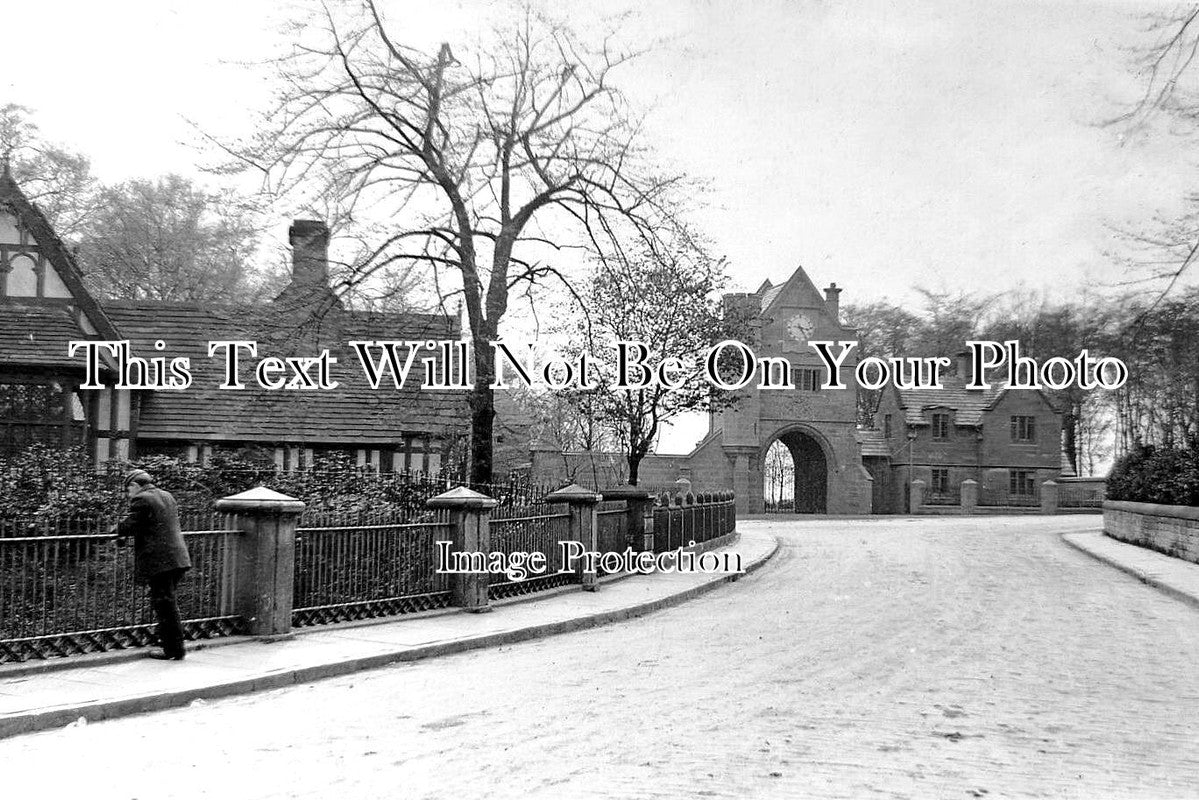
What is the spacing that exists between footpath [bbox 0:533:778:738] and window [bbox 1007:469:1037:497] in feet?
167

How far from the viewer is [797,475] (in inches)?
2269

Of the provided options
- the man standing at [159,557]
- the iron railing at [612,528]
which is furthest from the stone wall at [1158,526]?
the man standing at [159,557]

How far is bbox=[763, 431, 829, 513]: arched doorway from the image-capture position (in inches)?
2191

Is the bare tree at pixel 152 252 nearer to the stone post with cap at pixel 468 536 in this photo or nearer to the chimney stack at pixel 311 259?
the chimney stack at pixel 311 259

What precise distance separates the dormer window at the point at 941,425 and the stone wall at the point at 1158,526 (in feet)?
99.6

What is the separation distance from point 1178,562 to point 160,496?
65.2 feet

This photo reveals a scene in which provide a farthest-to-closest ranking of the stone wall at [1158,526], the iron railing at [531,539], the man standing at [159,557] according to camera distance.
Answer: the stone wall at [1158,526] < the iron railing at [531,539] < the man standing at [159,557]

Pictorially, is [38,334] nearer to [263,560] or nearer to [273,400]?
[273,400]

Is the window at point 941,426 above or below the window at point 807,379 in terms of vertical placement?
below

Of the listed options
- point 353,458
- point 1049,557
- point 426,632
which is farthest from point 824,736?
point 1049,557

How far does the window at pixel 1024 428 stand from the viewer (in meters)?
61.7

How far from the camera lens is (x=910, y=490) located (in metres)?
58.3

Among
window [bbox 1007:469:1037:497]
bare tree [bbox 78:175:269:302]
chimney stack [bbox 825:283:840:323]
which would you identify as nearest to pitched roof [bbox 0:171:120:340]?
bare tree [bbox 78:175:269:302]

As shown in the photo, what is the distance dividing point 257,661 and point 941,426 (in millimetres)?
56612
